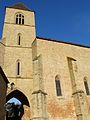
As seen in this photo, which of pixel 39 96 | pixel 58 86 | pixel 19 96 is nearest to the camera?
pixel 39 96

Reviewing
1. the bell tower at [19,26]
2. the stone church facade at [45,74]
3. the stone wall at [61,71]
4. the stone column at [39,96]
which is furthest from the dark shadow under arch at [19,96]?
the bell tower at [19,26]

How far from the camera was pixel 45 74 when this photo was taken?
17.2m

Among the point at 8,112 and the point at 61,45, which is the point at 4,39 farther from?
the point at 8,112

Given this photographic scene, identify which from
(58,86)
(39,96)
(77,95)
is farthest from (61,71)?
(39,96)

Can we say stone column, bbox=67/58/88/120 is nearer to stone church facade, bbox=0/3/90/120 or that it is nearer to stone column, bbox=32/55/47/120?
stone church facade, bbox=0/3/90/120

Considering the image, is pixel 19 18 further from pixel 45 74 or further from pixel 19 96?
pixel 19 96

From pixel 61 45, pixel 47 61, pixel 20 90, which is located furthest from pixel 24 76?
pixel 61 45

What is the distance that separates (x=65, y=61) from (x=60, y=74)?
1.90m

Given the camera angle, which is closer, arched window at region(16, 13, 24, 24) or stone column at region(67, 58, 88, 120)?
stone column at region(67, 58, 88, 120)

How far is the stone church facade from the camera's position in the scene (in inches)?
619

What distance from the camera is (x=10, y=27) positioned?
2156 cm


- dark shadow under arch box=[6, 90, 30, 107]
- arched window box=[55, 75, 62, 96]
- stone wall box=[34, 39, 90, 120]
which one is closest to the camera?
stone wall box=[34, 39, 90, 120]

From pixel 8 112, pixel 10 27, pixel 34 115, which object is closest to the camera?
pixel 34 115

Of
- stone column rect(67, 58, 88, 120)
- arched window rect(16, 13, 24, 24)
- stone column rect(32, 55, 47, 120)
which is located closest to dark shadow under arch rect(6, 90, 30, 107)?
stone column rect(32, 55, 47, 120)
